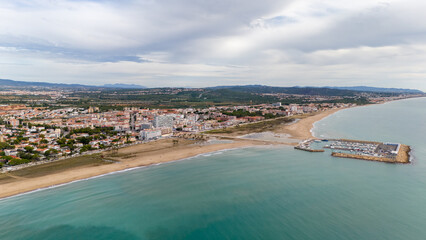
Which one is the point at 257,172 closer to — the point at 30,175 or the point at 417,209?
the point at 417,209

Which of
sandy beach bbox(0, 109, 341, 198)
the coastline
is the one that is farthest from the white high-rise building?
the coastline

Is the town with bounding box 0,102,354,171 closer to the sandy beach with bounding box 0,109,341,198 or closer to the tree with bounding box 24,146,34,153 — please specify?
the tree with bounding box 24,146,34,153

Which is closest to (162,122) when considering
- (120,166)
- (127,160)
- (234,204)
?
(127,160)

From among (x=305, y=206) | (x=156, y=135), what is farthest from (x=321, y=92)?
(x=305, y=206)

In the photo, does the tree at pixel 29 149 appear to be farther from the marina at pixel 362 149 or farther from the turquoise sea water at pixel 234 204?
the marina at pixel 362 149

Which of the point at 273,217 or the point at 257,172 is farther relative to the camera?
the point at 257,172

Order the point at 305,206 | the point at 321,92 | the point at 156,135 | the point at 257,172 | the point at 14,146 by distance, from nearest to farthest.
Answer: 1. the point at 305,206
2. the point at 257,172
3. the point at 14,146
4. the point at 156,135
5. the point at 321,92

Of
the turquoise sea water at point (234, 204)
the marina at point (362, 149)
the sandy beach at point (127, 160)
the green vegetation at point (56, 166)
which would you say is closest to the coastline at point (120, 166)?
the sandy beach at point (127, 160)
